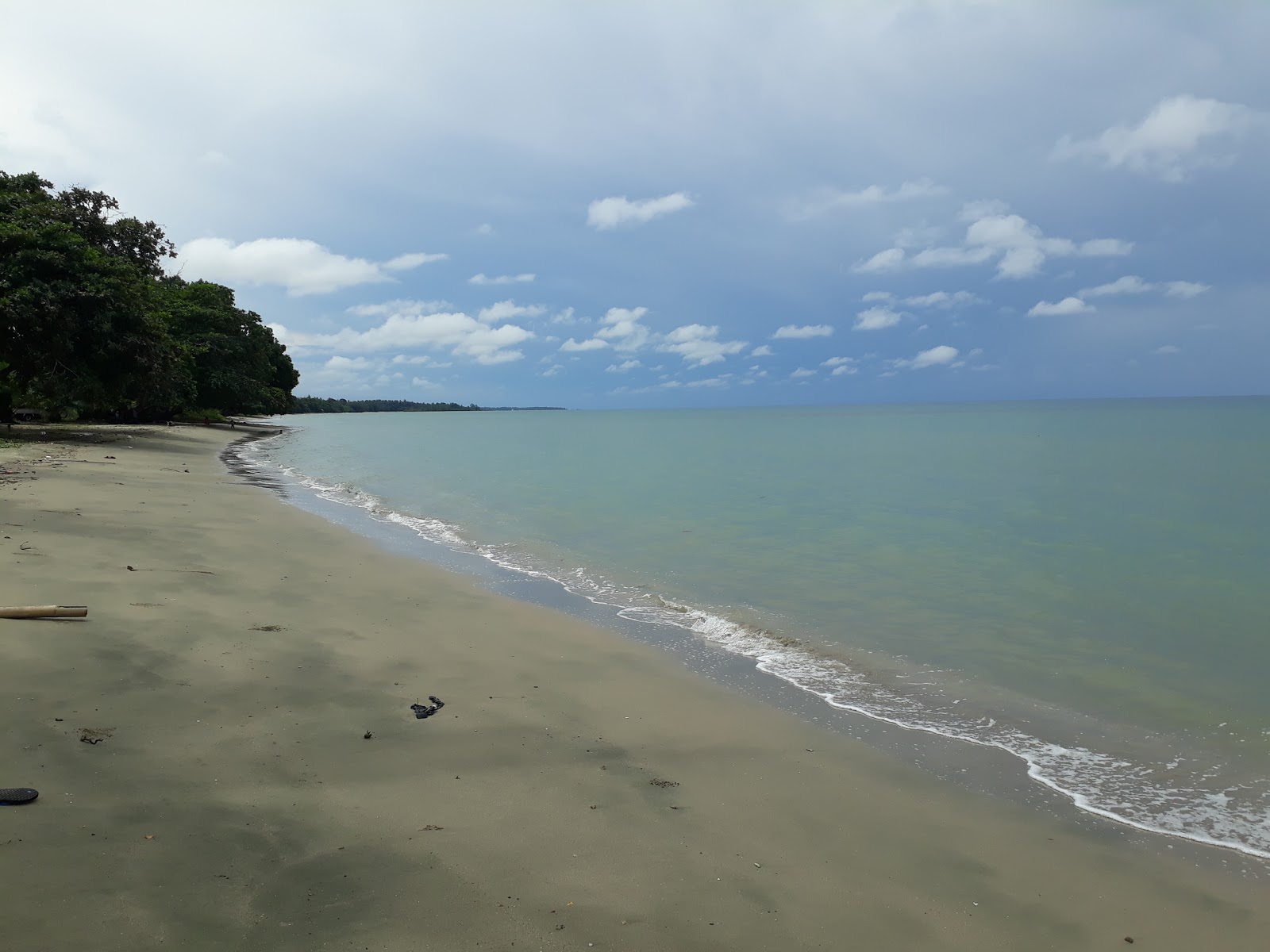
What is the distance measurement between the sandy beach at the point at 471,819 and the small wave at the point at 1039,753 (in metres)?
0.60

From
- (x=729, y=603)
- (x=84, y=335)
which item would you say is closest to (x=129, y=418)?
(x=84, y=335)

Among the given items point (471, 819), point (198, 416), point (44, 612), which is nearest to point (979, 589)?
point (471, 819)

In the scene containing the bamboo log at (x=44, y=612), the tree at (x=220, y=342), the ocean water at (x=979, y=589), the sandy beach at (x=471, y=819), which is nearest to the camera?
the sandy beach at (x=471, y=819)

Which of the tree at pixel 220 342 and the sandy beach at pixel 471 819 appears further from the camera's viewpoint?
the tree at pixel 220 342

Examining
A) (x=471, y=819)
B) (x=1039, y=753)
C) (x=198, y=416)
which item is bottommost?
(x=1039, y=753)

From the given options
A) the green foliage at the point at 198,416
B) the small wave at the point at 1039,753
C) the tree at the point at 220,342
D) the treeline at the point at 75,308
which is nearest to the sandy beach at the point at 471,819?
the small wave at the point at 1039,753

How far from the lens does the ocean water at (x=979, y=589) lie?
251 inches

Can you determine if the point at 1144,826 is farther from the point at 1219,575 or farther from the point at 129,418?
the point at 129,418

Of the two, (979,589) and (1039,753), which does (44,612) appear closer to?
(1039,753)

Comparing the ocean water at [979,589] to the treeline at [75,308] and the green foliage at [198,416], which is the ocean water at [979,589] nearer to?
the treeline at [75,308]

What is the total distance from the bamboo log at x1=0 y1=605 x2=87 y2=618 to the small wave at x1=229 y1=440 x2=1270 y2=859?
5.61 m

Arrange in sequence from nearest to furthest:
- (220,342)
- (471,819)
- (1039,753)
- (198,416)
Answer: (471,819) < (1039,753) < (220,342) < (198,416)

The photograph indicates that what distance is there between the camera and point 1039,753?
20.1 feet

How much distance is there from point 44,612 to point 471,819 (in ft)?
15.0
